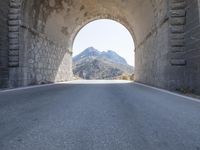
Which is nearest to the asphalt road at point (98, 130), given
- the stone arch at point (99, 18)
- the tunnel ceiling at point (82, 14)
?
the tunnel ceiling at point (82, 14)

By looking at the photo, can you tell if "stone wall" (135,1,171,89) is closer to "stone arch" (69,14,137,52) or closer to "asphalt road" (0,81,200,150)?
"asphalt road" (0,81,200,150)

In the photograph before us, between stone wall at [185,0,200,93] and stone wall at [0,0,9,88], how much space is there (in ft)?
26.2

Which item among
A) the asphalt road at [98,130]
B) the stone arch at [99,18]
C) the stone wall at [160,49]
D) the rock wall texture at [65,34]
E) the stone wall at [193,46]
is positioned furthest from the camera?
the stone arch at [99,18]

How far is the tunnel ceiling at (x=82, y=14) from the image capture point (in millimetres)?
15364

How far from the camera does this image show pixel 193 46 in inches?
402

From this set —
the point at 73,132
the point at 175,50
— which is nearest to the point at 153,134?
the point at 73,132

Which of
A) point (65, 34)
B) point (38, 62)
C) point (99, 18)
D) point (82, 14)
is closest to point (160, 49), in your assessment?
point (38, 62)

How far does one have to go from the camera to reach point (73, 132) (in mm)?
3482

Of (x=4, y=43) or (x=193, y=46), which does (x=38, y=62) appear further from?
(x=193, y=46)

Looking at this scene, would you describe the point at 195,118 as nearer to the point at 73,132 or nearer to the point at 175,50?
the point at 73,132

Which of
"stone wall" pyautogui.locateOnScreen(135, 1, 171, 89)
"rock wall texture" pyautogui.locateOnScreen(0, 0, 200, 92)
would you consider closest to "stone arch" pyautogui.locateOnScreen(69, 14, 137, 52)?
"rock wall texture" pyautogui.locateOnScreen(0, 0, 200, 92)

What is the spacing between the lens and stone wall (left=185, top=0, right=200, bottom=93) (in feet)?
32.1

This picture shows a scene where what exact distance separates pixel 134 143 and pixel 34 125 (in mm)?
1548

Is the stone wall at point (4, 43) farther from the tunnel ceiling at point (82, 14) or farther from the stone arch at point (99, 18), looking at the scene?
the stone arch at point (99, 18)
